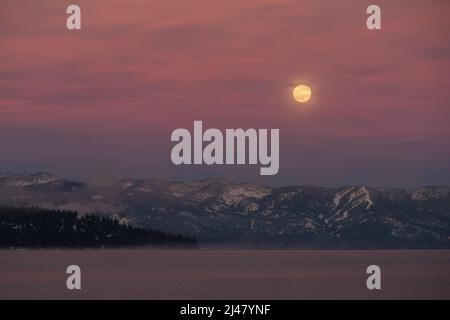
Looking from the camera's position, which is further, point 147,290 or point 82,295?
point 147,290

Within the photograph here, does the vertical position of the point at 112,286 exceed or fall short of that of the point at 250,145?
it falls short

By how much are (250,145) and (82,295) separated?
7742 cm

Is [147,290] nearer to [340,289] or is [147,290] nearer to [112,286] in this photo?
[112,286]

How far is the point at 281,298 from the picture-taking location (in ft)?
509
